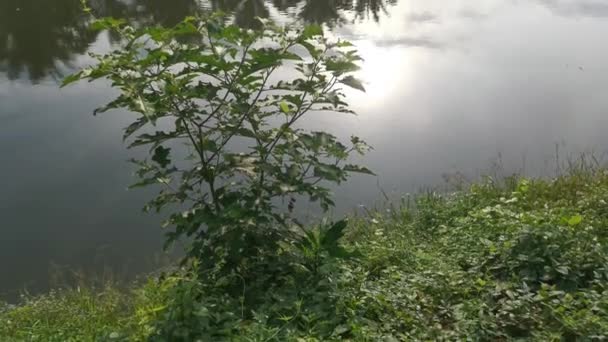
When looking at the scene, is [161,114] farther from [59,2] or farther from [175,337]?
[59,2]

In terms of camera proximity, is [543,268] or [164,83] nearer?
[164,83]

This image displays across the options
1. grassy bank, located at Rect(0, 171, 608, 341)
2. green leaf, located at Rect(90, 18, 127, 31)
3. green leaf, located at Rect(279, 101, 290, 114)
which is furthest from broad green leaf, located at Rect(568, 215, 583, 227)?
green leaf, located at Rect(90, 18, 127, 31)

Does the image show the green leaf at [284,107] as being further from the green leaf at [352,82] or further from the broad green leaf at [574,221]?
the broad green leaf at [574,221]

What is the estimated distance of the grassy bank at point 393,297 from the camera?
6.41 ft

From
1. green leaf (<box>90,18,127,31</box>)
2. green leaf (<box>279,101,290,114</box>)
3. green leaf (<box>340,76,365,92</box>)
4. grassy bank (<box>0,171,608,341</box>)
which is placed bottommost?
grassy bank (<box>0,171,608,341</box>)

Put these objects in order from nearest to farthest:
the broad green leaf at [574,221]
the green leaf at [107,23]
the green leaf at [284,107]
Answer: the green leaf at [107,23], the green leaf at [284,107], the broad green leaf at [574,221]

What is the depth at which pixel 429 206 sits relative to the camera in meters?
3.55

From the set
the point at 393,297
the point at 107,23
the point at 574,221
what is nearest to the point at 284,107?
the point at 107,23

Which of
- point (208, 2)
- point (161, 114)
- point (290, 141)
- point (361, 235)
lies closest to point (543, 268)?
point (290, 141)

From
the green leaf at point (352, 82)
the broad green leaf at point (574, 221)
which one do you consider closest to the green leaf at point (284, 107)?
the green leaf at point (352, 82)

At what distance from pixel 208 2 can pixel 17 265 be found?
6.04 metres

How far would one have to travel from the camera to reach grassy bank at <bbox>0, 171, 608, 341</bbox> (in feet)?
6.41

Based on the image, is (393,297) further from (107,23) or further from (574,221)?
(107,23)

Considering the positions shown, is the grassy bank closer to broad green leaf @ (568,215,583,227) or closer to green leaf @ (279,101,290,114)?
broad green leaf @ (568,215,583,227)
